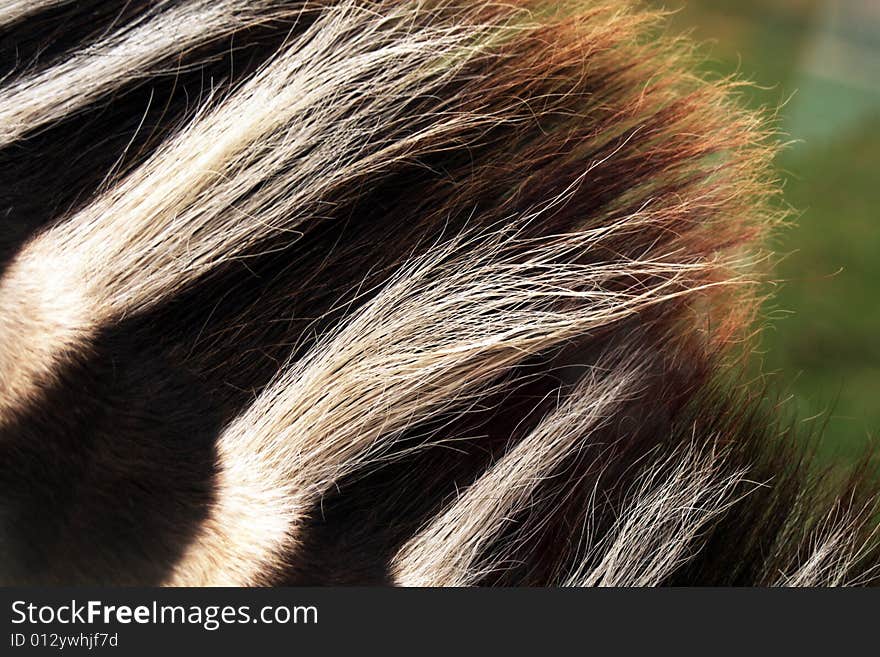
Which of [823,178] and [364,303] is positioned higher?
[364,303]

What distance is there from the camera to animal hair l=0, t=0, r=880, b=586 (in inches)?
23.5

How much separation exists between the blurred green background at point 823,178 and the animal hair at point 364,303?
3.89 feet

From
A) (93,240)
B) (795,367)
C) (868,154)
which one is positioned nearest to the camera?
(93,240)

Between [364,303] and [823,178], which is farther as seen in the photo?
[823,178]

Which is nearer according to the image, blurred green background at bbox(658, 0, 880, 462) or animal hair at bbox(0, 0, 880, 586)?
animal hair at bbox(0, 0, 880, 586)

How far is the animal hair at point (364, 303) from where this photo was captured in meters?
0.60

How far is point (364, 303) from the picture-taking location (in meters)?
0.61

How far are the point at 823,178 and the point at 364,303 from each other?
65.3 inches

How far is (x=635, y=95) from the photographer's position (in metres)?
0.64

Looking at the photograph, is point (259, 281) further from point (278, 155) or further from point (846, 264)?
point (846, 264)

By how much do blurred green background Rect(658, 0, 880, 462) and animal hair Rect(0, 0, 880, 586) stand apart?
1.18 m

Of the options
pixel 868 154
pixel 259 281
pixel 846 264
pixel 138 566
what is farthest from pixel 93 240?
pixel 868 154

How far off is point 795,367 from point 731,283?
119cm

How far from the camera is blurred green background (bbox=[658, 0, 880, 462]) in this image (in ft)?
5.76
